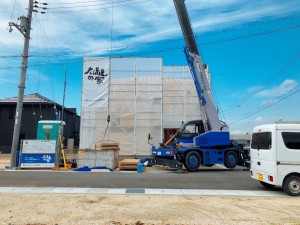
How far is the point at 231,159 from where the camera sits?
59.1 feet

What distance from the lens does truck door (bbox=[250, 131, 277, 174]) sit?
9.91 m

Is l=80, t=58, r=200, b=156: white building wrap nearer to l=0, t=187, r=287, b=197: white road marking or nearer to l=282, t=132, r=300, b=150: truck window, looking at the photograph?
l=0, t=187, r=287, b=197: white road marking

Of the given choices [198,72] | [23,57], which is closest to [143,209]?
[198,72]

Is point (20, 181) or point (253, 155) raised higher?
point (253, 155)

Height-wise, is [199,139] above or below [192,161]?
above

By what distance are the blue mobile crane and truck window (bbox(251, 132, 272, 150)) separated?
6.10 m

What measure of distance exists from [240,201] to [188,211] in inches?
87.6

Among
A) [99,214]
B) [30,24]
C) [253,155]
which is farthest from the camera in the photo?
[30,24]

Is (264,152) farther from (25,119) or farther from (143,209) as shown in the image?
(25,119)

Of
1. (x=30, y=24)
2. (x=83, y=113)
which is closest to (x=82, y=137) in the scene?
(x=83, y=113)

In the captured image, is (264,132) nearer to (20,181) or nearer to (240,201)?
(240,201)

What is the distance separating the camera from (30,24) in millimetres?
20109

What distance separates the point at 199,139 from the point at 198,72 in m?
4.35

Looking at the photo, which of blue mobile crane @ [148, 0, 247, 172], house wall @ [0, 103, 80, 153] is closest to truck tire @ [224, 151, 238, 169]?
blue mobile crane @ [148, 0, 247, 172]
